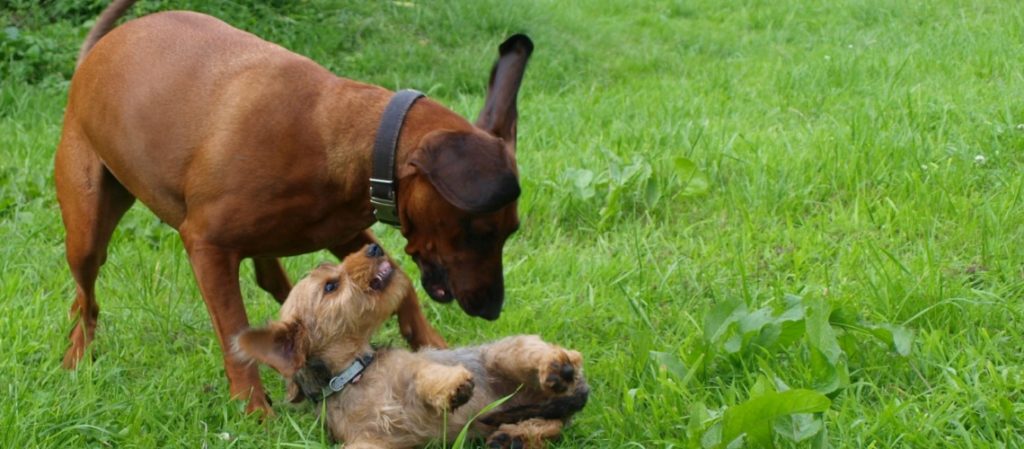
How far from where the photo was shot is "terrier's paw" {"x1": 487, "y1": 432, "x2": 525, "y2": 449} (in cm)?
352

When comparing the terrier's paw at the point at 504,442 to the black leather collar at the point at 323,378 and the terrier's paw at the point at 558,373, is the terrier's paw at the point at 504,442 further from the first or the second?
the black leather collar at the point at 323,378

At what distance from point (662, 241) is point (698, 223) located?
0.71ft

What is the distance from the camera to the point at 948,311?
13.2ft

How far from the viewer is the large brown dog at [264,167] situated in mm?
3977

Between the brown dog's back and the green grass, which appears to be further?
the brown dog's back

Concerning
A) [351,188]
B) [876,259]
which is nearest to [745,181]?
[876,259]

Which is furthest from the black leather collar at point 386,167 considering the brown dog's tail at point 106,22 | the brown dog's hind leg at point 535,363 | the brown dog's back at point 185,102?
the brown dog's tail at point 106,22

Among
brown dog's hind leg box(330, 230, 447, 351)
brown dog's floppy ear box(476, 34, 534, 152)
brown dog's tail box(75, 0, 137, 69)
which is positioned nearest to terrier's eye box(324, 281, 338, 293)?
brown dog's hind leg box(330, 230, 447, 351)

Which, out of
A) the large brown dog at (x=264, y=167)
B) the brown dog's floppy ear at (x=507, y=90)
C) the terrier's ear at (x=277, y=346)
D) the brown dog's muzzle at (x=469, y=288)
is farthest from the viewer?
the brown dog's floppy ear at (x=507, y=90)

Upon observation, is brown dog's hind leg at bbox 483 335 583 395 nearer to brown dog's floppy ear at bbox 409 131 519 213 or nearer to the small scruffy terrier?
the small scruffy terrier

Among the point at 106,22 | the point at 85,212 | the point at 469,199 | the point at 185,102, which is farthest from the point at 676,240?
the point at 106,22

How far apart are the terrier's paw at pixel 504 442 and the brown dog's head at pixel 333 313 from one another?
563 millimetres

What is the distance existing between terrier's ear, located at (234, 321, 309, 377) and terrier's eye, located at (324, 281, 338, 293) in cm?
14

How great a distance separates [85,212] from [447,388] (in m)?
2.11
